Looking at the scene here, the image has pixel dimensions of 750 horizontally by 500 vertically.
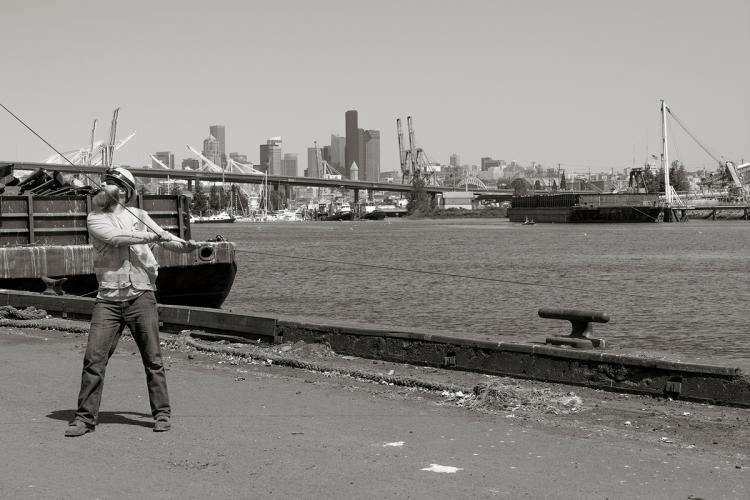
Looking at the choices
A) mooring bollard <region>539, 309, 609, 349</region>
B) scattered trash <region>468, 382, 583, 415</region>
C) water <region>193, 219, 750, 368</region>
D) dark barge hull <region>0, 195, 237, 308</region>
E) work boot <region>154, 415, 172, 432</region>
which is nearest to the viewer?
work boot <region>154, 415, 172, 432</region>

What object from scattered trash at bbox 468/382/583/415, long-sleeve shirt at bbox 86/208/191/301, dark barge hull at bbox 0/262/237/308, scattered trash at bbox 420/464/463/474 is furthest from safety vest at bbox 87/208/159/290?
dark barge hull at bbox 0/262/237/308

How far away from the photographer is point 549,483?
6684mm

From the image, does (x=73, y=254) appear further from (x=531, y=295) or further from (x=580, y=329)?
(x=531, y=295)

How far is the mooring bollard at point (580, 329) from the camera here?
10.5m

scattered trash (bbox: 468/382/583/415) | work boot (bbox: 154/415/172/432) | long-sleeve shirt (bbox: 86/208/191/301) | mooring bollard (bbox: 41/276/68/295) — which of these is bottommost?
scattered trash (bbox: 468/382/583/415)

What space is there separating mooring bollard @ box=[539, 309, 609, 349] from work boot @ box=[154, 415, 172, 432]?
416cm

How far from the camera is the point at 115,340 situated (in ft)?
27.8

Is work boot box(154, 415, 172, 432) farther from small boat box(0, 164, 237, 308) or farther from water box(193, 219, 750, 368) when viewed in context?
small boat box(0, 164, 237, 308)

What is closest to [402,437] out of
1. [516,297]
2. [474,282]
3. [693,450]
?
[693,450]

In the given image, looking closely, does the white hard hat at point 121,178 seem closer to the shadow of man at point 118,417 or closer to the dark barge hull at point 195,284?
the shadow of man at point 118,417

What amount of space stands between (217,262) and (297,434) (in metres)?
17.4

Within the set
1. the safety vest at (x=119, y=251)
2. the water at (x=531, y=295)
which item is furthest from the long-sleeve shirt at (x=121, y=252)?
the water at (x=531, y=295)

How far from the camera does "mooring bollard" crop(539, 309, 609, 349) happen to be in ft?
34.4

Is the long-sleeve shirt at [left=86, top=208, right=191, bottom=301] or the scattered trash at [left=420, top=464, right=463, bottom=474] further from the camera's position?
the long-sleeve shirt at [left=86, top=208, right=191, bottom=301]
